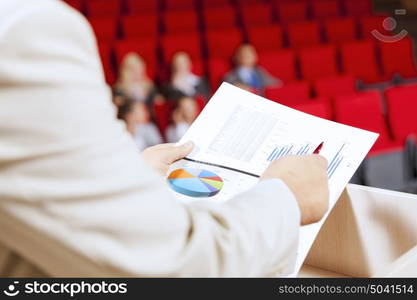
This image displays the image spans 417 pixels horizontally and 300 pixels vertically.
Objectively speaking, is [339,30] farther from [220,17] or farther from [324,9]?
[220,17]

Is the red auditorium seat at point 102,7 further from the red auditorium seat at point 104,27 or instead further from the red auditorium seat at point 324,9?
the red auditorium seat at point 324,9

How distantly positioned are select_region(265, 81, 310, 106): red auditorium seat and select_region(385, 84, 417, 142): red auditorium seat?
27 centimetres

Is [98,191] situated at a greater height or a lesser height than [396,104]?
greater

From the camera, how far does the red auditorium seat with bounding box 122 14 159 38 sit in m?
2.91

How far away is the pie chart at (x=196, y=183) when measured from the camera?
1.56 feet

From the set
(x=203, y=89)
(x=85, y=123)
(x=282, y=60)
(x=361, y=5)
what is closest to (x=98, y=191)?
(x=85, y=123)

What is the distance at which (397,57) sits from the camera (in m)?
3.07

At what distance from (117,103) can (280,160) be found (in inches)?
65.4

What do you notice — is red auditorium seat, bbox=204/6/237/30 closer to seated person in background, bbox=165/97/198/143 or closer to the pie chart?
seated person in background, bbox=165/97/198/143

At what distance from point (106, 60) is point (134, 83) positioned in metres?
0.32

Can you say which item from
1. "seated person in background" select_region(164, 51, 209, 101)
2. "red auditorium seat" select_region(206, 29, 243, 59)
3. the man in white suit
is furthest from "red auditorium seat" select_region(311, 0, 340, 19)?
the man in white suit

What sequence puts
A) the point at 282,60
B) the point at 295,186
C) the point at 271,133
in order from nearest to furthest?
the point at 295,186 < the point at 271,133 < the point at 282,60

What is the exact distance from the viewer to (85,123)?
292mm

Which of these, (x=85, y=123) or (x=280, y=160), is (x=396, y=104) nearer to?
(x=280, y=160)
